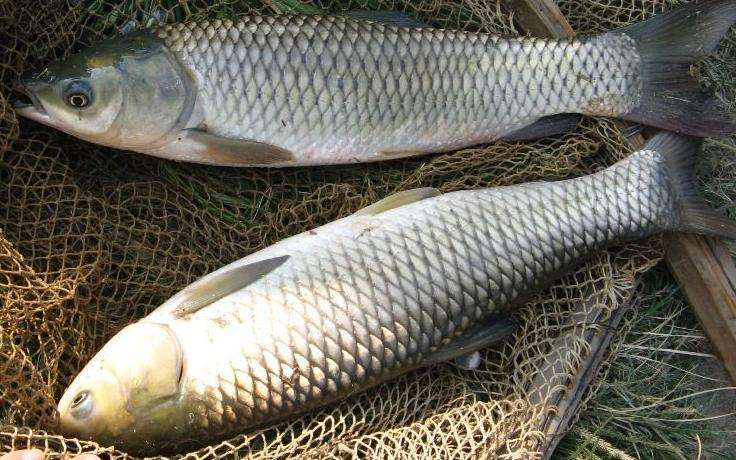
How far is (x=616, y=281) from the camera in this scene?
7.17 ft

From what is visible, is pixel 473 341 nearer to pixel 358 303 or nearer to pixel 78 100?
pixel 358 303

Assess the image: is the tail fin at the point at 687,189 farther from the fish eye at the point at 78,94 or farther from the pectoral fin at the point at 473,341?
the fish eye at the point at 78,94

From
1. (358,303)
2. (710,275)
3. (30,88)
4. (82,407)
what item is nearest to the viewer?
(82,407)

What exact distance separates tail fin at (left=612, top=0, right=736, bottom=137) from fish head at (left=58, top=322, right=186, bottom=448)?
66.2 inches

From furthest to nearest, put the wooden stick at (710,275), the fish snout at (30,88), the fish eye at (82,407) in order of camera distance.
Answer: the wooden stick at (710,275)
the fish snout at (30,88)
the fish eye at (82,407)

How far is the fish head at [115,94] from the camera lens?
1952mm

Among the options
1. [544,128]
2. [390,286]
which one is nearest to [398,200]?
[390,286]

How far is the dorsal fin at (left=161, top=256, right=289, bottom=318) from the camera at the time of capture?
183 cm

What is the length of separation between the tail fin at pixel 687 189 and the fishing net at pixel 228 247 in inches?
5.1

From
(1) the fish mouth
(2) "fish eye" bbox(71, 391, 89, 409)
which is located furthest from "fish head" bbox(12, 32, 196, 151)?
(2) "fish eye" bbox(71, 391, 89, 409)

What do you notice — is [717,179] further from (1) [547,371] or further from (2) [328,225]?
(2) [328,225]

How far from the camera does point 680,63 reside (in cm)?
222

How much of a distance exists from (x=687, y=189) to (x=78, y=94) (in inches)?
75.2

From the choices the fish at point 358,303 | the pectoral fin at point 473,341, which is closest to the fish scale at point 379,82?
the fish at point 358,303
